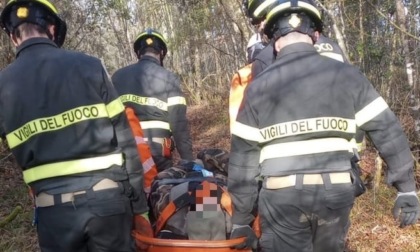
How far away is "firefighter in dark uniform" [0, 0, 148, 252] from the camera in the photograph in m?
2.46

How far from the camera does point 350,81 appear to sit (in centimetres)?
248

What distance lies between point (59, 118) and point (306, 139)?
1359 millimetres

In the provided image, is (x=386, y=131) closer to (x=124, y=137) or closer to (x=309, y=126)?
(x=309, y=126)

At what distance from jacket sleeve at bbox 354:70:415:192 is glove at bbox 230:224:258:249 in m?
0.88

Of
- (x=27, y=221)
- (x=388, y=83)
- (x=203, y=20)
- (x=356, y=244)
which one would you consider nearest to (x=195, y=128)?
(x=203, y=20)

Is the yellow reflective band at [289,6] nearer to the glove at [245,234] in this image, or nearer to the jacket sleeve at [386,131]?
the jacket sleeve at [386,131]

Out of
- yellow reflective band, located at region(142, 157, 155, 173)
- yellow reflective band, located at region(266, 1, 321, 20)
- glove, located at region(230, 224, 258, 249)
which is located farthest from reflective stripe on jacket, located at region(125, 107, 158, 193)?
yellow reflective band, located at region(266, 1, 321, 20)

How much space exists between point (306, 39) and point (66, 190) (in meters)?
1.61

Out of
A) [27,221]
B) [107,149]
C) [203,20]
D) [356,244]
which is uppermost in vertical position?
[203,20]

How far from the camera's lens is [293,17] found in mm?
2543

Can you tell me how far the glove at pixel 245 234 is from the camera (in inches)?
109

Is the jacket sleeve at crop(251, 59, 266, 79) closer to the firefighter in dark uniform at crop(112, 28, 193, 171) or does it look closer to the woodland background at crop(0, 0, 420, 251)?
the firefighter in dark uniform at crop(112, 28, 193, 171)

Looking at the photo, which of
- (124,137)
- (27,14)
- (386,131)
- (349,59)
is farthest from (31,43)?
(349,59)

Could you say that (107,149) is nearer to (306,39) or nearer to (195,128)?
(306,39)
